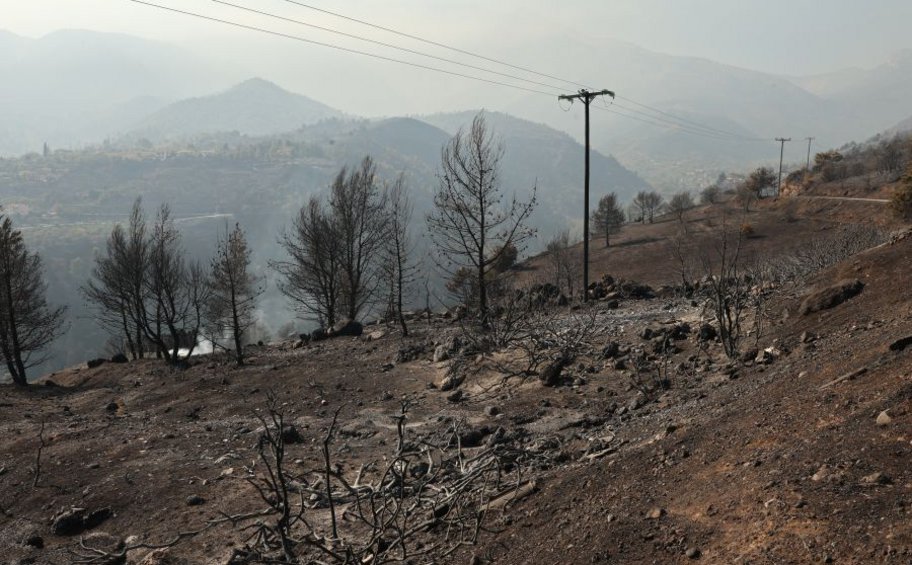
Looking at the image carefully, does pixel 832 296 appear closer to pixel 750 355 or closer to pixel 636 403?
pixel 750 355

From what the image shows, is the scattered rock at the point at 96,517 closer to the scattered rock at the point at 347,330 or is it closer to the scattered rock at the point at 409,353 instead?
the scattered rock at the point at 409,353

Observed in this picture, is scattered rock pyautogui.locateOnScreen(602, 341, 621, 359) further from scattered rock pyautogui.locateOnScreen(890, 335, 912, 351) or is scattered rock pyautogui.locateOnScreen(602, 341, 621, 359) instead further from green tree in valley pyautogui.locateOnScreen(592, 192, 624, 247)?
green tree in valley pyautogui.locateOnScreen(592, 192, 624, 247)

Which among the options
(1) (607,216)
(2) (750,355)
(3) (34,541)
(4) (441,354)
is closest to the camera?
(3) (34,541)

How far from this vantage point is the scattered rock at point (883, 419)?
5.36 m

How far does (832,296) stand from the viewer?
438 inches

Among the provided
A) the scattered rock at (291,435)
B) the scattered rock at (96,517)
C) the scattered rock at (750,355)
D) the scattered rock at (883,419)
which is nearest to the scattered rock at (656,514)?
the scattered rock at (883,419)

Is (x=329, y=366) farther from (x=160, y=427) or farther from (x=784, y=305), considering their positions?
(x=784, y=305)

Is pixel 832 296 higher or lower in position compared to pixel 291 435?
higher

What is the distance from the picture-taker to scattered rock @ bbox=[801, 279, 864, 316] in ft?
36.1

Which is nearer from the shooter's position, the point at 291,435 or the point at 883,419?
the point at 883,419

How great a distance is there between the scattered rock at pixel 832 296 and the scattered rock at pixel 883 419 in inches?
248

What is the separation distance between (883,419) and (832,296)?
6629mm

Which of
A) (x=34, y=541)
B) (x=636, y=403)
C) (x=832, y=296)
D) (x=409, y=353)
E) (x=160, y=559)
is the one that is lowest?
(x=34, y=541)

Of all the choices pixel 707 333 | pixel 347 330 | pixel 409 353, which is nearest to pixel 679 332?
pixel 707 333
